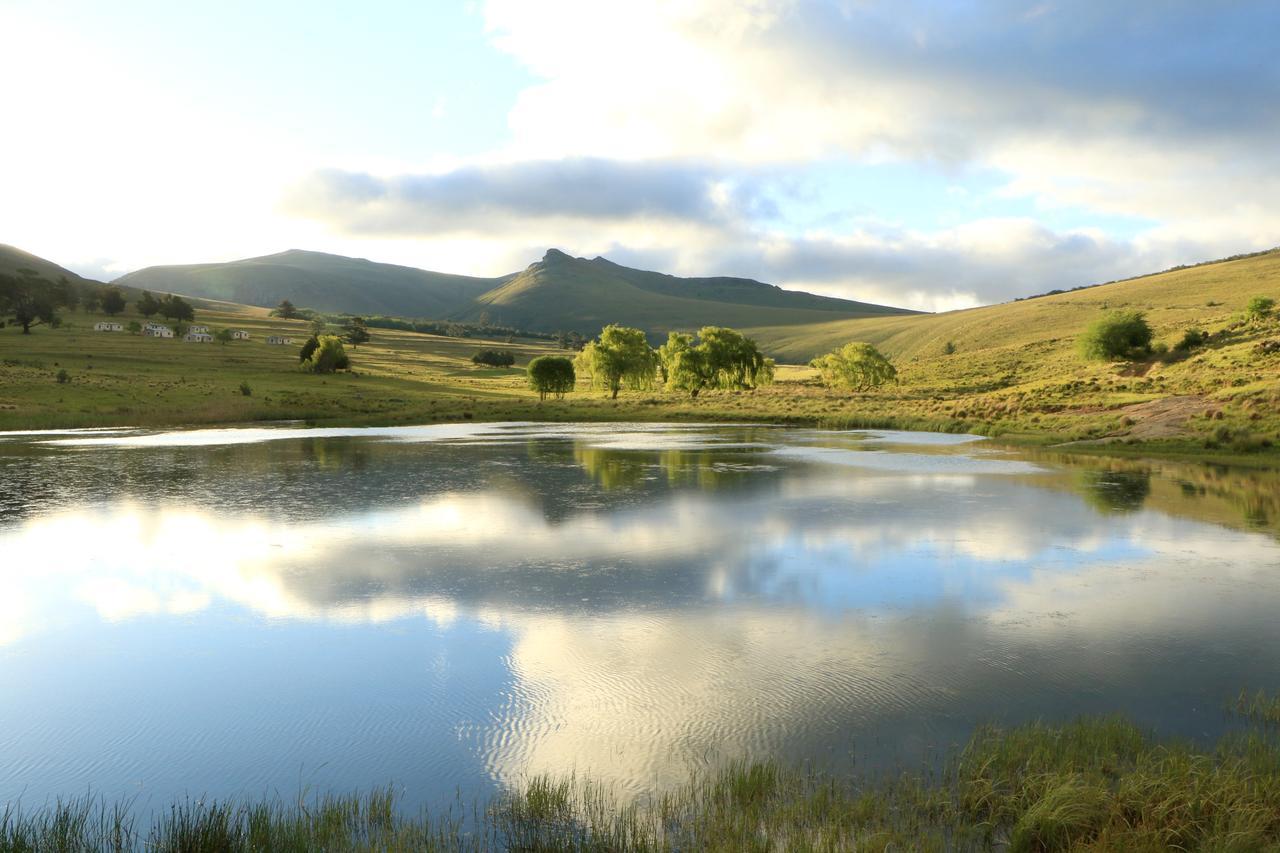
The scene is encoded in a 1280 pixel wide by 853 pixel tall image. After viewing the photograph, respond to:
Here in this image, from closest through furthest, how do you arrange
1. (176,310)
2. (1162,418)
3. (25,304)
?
(1162,418) < (25,304) < (176,310)

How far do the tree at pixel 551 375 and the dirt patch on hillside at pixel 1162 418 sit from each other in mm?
59853

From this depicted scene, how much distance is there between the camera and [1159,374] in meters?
56.7

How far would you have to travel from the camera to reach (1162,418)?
139 feet

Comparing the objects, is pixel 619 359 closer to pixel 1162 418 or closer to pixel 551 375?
pixel 551 375

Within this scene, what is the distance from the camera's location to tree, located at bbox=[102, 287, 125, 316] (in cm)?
14762

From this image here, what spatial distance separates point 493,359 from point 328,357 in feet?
152

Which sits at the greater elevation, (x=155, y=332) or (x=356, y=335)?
(x=356, y=335)

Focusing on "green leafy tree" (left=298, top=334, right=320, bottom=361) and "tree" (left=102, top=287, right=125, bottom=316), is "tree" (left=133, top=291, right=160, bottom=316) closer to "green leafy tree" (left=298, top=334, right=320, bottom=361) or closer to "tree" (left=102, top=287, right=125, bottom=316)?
"tree" (left=102, top=287, right=125, bottom=316)

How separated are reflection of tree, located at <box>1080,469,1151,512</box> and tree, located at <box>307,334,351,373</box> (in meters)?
93.0

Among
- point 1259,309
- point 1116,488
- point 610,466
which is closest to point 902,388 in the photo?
point 1259,309

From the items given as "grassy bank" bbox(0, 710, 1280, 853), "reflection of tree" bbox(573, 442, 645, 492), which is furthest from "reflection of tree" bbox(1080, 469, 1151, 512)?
"grassy bank" bbox(0, 710, 1280, 853)

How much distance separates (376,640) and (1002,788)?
344 inches

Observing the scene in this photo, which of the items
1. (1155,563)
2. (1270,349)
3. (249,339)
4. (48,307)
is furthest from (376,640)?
(249,339)

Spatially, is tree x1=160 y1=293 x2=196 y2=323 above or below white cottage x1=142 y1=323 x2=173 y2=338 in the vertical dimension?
above
